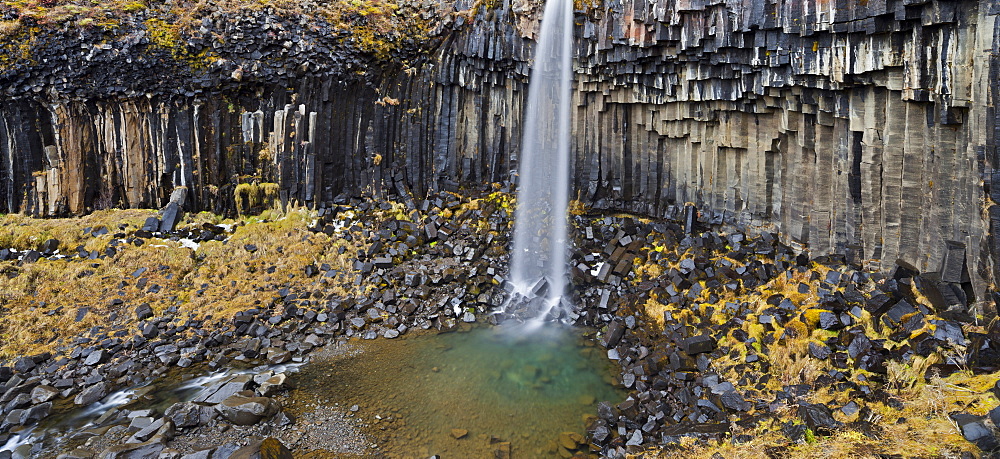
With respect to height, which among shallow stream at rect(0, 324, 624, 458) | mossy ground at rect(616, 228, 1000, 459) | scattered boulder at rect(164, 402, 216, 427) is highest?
mossy ground at rect(616, 228, 1000, 459)

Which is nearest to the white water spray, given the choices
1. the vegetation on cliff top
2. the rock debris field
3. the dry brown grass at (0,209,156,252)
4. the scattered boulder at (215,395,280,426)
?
the rock debris field

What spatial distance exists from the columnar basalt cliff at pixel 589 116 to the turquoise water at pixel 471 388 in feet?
18.9

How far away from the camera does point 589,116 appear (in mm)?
16125

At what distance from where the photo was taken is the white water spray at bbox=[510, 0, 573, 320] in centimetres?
1491

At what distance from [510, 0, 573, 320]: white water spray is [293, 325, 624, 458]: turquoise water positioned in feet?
8.17

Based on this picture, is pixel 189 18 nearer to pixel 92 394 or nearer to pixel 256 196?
pixel 256 196

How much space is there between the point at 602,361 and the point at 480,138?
9.36 m

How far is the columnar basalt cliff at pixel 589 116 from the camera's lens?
29.2 feet

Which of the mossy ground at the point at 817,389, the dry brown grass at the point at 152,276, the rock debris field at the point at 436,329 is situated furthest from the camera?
the dry brown grass at the point at 152,276

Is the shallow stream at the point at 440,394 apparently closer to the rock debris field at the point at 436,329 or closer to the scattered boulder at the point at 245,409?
the rock debris field at the point at 436,329

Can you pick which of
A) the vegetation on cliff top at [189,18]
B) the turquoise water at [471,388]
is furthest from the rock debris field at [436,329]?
the vegetation on cliff top at [189,18]

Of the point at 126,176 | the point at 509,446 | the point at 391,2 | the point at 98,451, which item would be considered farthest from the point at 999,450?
the point at 126,176

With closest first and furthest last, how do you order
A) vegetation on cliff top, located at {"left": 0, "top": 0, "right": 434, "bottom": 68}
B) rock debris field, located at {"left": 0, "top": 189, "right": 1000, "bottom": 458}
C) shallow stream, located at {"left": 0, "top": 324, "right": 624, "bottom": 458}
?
rock debris field, located at {"left": 0, "top": 189, "right": 1000, "bottom": 458}
shallow stream, located at {"left": 0, "top": 324, "right": 624, "bottom": 458}
vegetation on cliff top, located at {"left": 0, "top": 0, "right": 434, "bottom": 68}

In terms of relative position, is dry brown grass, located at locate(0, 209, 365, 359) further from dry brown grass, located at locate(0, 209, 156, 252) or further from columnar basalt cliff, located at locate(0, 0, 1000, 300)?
columnar basalt cliff, located at locate(0, 0, 1000, 300)
